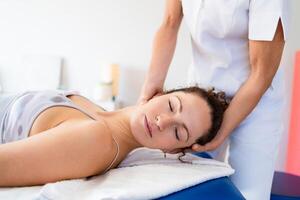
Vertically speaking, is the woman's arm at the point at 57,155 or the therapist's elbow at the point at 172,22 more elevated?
the therapist's elbow at the point at 172,22

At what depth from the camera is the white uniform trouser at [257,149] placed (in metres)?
1.19

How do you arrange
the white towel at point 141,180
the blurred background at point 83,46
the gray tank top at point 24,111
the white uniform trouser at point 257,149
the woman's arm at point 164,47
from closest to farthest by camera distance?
the white towel at point 141,180, the gray tank top at point 24,111, the white uniform trouser at point 257,149, the woman's arm at point 164,47, the blurred background at point 83,46

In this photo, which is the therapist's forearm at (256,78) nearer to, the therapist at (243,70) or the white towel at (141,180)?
the therapist at (243,70)

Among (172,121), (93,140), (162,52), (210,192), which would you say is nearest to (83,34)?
(162,52)

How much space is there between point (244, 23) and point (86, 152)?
656 mm

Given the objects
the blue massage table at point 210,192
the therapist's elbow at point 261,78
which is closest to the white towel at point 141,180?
the blue massage table at point 210,192

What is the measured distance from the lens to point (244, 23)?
44.1 inches

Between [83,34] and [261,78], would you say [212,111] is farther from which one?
[83,34]

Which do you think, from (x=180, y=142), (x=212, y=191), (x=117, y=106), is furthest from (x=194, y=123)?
(x=117, y=106)

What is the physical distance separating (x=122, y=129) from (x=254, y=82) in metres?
0.45

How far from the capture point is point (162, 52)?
1.38 metres

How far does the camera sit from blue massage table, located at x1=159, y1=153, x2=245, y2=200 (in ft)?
2.81

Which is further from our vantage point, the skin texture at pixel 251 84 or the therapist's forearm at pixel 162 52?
the therapist's forearm at pixel 162 52

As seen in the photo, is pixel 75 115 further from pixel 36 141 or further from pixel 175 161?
pixel 175 161
